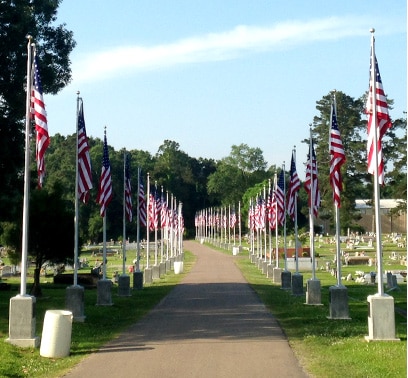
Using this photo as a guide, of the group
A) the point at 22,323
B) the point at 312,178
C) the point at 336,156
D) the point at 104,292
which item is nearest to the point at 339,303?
the point at 336,156

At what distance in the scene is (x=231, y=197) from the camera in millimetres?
153500

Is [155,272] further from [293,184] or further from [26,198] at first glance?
[26,198]

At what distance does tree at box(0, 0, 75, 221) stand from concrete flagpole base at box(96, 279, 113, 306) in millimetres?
4276

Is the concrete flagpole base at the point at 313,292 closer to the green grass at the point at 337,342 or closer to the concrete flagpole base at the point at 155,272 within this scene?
the green grass at the point at 337,342

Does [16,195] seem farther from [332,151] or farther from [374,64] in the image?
[374,64]

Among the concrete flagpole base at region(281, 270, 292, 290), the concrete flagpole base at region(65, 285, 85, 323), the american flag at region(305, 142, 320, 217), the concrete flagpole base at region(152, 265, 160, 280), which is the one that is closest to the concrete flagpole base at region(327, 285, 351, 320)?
the american flag at region(305, 142, 320, 217)

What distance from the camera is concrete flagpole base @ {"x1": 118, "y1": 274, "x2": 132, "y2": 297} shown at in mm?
32156

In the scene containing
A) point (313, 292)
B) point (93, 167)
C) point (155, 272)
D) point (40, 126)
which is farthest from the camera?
point (93, 167)

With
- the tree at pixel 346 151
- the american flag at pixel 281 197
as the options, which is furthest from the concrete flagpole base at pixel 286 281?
the tree at pixel 346 151

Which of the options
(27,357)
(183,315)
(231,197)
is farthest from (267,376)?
(231,197)

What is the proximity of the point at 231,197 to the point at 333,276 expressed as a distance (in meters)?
106

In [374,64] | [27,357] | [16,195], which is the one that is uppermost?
[374,64]

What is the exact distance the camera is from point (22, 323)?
16.5 m

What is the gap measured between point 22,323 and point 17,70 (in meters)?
12.6
